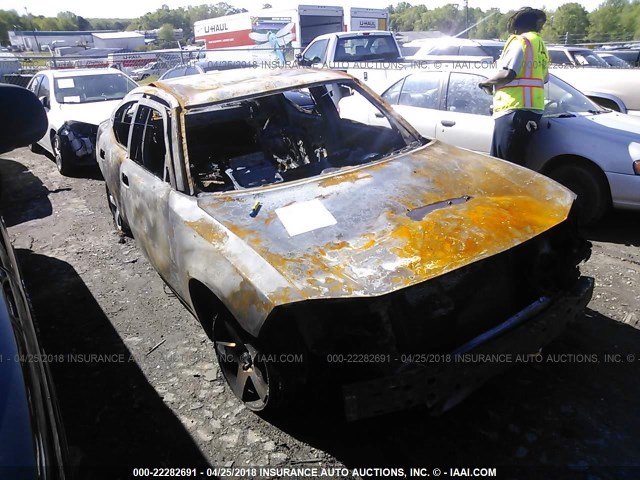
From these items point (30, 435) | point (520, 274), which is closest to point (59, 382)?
point (30, 435)

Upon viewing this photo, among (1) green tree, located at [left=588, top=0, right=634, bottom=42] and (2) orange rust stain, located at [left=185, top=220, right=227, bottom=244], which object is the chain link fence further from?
(1) green tree, located at [left=588, top=0, right=634, bottom=42]

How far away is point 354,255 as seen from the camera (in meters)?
2.26

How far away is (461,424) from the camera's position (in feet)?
8.21

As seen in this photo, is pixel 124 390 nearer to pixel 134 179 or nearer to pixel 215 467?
pixel 215 467

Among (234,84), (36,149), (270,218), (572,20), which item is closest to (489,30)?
(572,20)

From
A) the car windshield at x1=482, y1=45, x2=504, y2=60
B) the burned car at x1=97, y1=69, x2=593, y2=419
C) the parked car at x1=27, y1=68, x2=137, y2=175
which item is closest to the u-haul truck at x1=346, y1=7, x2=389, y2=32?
the car windshield at x1=482, y1=45, x2=504, y2=60

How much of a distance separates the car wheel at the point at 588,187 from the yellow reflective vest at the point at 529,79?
2.24ft

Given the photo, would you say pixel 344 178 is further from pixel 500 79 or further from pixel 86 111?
pixel 86 111

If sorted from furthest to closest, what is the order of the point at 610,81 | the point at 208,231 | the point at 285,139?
1. the point at 610,81
2. the point at 285,139
3. the point at 208,231

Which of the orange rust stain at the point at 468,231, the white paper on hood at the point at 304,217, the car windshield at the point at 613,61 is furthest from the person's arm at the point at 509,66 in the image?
the car windshield at the point at 613,61

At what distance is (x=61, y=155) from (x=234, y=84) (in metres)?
5.18

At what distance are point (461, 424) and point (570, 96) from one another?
413 centimetres

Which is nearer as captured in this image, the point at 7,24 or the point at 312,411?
the point at 312,411

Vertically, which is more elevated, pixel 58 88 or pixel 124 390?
pixel 58 88
